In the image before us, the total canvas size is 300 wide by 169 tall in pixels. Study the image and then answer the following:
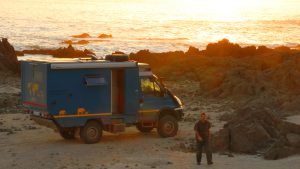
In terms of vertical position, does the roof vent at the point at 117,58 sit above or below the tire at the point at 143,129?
above

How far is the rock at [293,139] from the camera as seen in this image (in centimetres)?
2238

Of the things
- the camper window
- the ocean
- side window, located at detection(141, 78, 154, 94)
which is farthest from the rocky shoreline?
the ocean

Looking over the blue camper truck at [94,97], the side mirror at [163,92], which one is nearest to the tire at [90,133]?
the blue camper truck at [94,97]

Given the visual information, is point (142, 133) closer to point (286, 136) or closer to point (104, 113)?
point (104, 113)

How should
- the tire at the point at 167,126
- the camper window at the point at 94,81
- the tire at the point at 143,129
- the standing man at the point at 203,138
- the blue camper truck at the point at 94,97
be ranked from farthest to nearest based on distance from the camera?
the tire at the point at 143,129 < the tire at the point at 167,126 < the camper window at the point at 94,81 < the blue camper truck at the point at 94,97 < the standing man at the point at 203,138

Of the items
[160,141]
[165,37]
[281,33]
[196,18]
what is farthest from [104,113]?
[196,18]

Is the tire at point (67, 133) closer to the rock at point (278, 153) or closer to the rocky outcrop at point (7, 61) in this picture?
the rock at point (278, 153)

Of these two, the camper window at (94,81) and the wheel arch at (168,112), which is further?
the wheel arch at (168,112)

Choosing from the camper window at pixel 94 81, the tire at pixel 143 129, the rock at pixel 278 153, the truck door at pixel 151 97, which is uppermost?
the camper window at pixel 94 81

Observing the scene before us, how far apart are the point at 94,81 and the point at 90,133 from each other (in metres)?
1.77

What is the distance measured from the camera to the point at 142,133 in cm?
2734

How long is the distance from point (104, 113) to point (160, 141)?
2218 millimetres

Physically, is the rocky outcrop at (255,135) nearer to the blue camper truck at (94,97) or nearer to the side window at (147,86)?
the blue camper truck at (94,97)

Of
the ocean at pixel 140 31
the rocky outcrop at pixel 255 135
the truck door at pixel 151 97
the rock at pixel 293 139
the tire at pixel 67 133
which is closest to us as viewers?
the rock at pixel 293 139
